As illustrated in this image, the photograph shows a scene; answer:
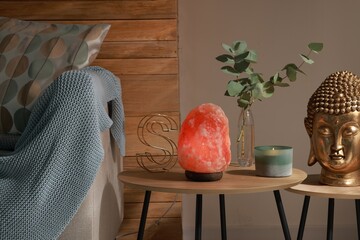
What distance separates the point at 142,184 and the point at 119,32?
98cm

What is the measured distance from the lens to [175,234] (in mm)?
2680

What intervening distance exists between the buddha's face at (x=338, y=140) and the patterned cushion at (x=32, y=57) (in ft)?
2.69

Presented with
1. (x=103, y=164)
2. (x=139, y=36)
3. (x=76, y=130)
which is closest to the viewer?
(x=76, y=130)

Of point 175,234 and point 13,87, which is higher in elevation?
point 13,87

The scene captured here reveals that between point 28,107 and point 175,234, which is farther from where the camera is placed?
point 175,234

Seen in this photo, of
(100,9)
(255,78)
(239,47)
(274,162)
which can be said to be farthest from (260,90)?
(100,9)

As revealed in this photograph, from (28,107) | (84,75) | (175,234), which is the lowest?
(175,234)

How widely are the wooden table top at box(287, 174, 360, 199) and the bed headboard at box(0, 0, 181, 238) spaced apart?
0.78 m

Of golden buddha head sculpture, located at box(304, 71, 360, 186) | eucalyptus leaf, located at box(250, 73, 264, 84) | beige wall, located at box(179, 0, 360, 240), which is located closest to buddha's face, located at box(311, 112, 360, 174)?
golden buddha head sculpture, located at box(304, 71, 360, 186)

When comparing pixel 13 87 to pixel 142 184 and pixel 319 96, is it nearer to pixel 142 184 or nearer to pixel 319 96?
pixel 142 184

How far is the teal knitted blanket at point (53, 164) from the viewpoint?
67.5 inches

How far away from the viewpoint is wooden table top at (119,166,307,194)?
1.74 m

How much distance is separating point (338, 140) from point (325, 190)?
148mm

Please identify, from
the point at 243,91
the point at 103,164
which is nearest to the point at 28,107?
the point at 103,164
